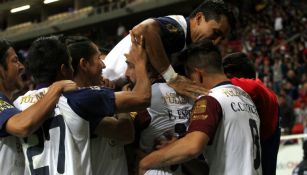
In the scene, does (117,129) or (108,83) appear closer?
(117,129)

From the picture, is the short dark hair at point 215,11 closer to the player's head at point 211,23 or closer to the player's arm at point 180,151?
the player's head at point 211,23

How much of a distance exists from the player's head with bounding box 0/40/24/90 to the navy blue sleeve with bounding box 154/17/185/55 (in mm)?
840

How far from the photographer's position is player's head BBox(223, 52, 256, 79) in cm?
404

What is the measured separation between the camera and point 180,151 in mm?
3043

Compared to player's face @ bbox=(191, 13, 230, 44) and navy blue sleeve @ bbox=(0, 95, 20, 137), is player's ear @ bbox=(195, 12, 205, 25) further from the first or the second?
navy blue sleeve @ bbox=(0, 95, 20, 137)

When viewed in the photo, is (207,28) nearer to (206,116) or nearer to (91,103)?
(206,116)

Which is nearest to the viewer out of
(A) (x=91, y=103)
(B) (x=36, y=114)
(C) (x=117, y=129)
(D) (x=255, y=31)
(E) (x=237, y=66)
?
(B) (x=36, y=114)

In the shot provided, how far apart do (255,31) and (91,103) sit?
16.3 meters

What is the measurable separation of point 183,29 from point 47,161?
3.70 ft

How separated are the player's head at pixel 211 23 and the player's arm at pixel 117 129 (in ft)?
2.49

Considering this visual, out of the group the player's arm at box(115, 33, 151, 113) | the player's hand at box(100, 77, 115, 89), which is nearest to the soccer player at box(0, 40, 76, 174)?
the player's arm at box(115, 33, 151, 113)

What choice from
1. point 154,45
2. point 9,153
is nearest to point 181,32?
point 154,45

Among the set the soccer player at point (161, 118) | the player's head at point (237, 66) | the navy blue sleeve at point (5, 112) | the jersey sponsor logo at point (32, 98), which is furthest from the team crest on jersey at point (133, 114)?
the player's head at point (237, 66)

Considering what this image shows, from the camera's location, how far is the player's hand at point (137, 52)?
129 inches
